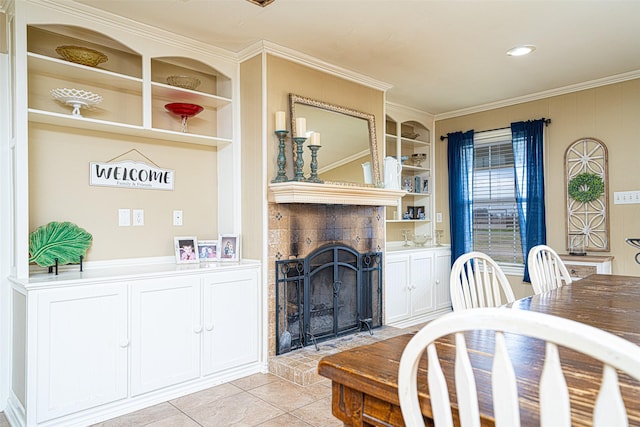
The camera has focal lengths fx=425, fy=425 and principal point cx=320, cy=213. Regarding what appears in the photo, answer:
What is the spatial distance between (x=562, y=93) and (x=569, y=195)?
1.03m

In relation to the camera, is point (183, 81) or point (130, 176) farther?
point (183, 81)

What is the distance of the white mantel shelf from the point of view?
308 cm

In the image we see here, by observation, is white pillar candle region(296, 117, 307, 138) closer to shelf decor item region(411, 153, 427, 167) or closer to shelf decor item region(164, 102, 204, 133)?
shelf decor item region(164, 102, 204, 133)

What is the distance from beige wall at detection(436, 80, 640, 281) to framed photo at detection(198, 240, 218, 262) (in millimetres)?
3293

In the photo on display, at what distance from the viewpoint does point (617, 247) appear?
Result: 12.7 feet

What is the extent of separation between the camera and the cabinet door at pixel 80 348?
2.27 meters

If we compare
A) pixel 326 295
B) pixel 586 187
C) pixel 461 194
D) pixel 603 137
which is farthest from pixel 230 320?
pixel 603 137

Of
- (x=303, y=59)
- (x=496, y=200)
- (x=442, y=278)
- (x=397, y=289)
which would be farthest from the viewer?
(x=442, y=278)

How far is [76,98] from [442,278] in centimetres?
401

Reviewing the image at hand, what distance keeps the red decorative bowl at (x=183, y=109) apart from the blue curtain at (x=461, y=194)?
310cm

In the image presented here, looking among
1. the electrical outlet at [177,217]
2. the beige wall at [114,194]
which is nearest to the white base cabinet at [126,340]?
the beige wall at [114,194]

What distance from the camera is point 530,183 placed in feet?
14.4

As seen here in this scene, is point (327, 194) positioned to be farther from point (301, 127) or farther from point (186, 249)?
point (186, 249)

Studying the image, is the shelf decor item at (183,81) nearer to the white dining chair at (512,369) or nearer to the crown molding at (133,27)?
the crown molding at (133,27)
